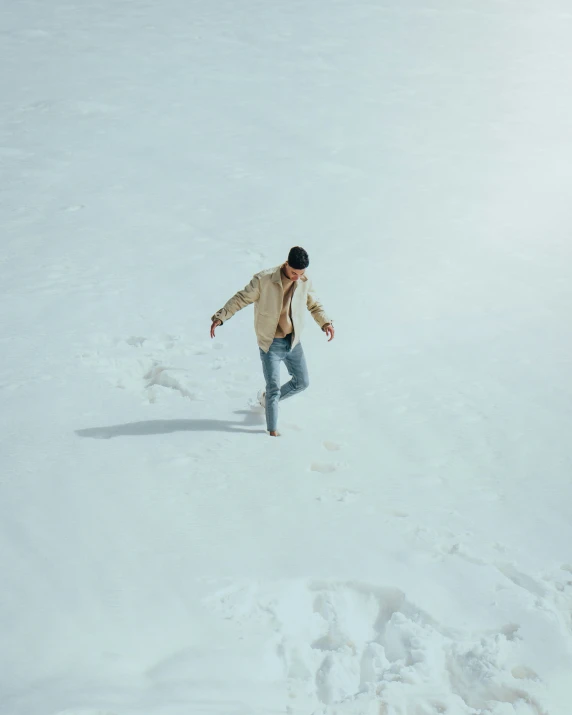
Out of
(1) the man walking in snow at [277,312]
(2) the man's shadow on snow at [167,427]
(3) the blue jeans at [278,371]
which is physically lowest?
(2) the man's shadow on snow at [167,427]

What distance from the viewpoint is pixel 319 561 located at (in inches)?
189

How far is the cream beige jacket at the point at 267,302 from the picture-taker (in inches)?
227

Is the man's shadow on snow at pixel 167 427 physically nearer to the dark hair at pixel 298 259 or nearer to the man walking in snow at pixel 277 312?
the man walking in snow at pixel 277 312

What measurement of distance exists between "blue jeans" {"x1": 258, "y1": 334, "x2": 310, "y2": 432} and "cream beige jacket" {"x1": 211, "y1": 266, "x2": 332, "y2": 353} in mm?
64

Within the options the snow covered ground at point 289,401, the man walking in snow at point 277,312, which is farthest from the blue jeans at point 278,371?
the snow covered ground at point 289,401

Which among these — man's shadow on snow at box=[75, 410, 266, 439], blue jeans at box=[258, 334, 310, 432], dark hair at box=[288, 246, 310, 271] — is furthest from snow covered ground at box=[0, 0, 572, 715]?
dark hair at box=[288, 246, 310, 271]

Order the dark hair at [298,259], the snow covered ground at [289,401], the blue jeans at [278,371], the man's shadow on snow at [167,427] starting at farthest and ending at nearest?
1. the man's shadow on snow at [167,427]
2. the blue jeans at [278,371]
3. the dark hair at [298,259]
4. the snow covered ground at [289,401]

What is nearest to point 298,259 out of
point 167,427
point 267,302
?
point 267,302

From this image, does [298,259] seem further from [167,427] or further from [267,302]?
[167,427]

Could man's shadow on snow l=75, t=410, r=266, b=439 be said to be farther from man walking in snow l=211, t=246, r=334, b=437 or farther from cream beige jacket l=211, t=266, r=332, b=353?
cream beige jacket l=211, t=266, r=332, b=353

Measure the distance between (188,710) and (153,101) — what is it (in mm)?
12597

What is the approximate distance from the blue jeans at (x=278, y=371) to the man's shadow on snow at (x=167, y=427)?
0.30 metres

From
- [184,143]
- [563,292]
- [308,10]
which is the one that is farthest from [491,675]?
[308,10]

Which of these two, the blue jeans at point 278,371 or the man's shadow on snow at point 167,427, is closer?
the blue jeans at point 278,371
